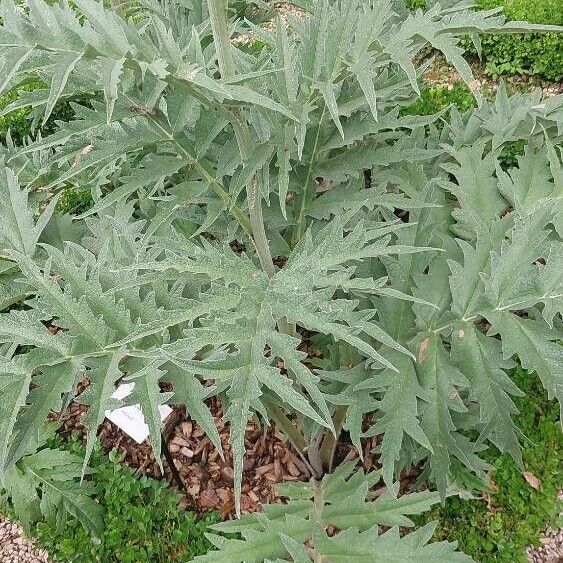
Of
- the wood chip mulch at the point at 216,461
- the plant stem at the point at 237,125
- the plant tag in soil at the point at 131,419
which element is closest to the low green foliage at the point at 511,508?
the wood chip mulch at the point at 216,461

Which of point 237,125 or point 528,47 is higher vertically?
point 237,125

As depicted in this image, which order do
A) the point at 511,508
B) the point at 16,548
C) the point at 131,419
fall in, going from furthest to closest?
the point at 16,548 < the point at 511,508 < the point at 131,419

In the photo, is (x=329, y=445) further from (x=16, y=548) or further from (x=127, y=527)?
(x=16, y=548)

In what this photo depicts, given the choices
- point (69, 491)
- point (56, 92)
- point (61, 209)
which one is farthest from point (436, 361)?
point (61, 209)

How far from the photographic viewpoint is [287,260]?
1.27 m

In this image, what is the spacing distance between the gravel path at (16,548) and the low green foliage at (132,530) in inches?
1.7

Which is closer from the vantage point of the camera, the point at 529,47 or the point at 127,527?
the point at 127,527

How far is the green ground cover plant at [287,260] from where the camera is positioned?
937 mm

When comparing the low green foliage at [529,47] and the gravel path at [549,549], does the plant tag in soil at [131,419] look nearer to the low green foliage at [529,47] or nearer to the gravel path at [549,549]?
the gravel path at [549,549]

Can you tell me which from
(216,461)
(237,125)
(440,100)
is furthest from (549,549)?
(440,100)

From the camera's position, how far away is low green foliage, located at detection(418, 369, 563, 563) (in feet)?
5.73

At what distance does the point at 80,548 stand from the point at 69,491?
0.57 ft

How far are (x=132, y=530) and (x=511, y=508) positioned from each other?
1.03 meters

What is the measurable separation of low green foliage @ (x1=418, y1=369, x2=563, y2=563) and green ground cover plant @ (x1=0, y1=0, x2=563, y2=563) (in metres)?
0.16
